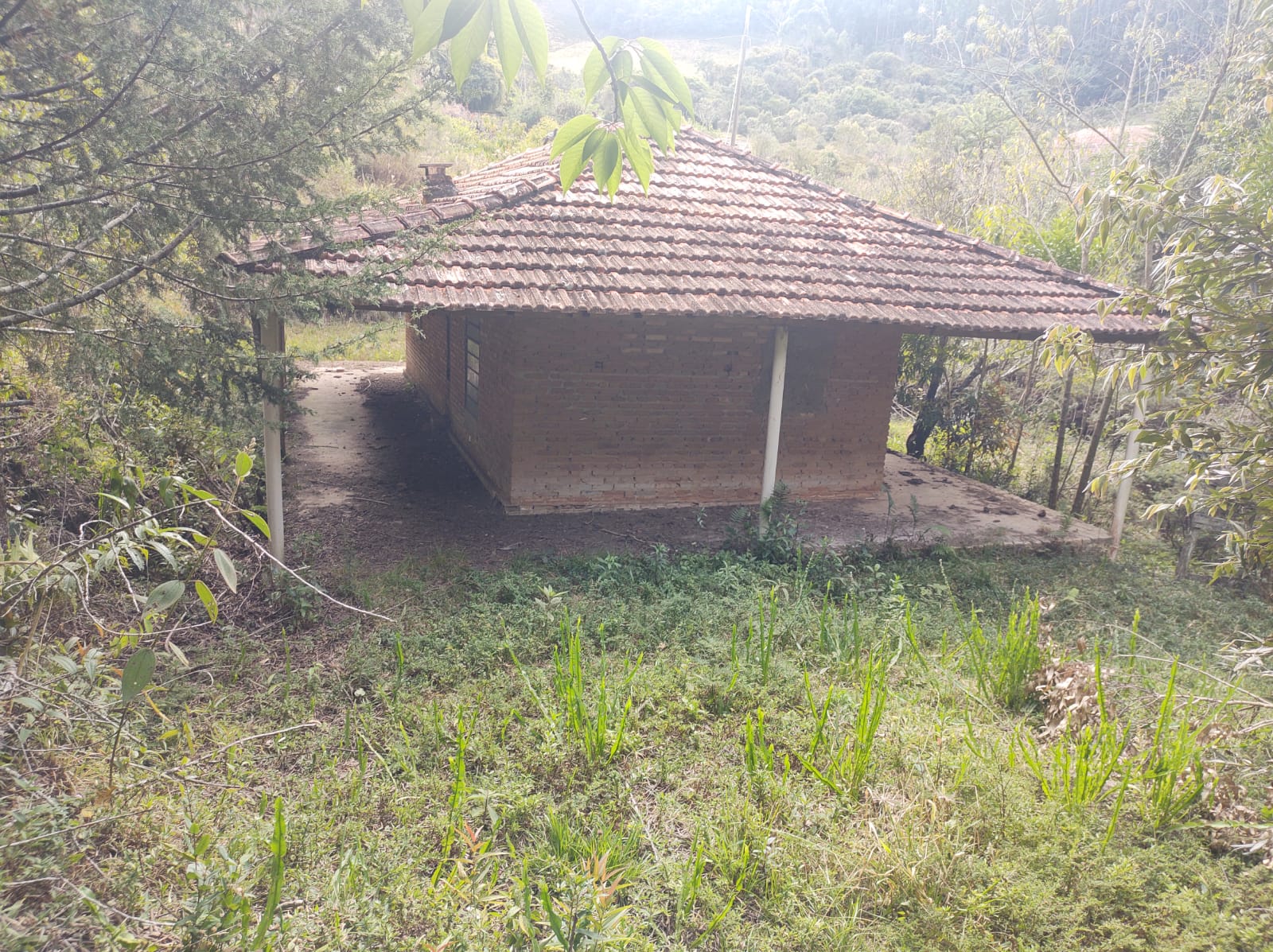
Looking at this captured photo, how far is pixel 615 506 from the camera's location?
928 centimetres

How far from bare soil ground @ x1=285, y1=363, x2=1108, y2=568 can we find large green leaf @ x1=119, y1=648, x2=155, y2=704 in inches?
196

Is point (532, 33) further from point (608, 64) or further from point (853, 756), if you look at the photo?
point (853, 756)

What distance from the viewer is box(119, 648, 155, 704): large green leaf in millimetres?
2336

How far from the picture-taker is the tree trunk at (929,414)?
13031 millimetres

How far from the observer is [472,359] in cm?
1096

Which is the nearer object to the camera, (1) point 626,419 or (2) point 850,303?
(2) point 850,303

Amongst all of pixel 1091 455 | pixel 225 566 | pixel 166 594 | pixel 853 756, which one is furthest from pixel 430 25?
pixel 1091 455

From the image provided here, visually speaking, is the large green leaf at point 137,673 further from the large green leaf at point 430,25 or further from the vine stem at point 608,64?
the vine stem at point 608,64

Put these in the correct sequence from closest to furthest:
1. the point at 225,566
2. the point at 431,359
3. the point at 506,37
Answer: the point at 506,37 → the point at 225,566 → the point at 431,359

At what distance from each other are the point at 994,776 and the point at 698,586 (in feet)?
10.3

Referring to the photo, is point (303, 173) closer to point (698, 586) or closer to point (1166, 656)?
point (698, 586)

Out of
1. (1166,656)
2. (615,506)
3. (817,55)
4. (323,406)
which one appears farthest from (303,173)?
(817,55)

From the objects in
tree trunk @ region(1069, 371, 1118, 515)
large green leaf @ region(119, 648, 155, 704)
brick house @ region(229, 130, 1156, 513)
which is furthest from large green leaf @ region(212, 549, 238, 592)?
tree trunk @ region(1069, 371, 1118, 515)

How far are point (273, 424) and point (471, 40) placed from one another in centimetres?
509
